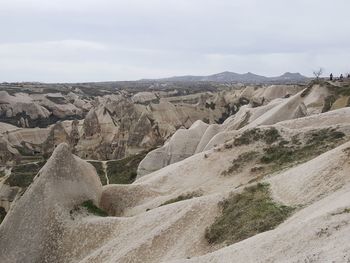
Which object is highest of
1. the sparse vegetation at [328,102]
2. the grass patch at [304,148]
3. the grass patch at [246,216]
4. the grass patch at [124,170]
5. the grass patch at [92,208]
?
the sparse vegetation at [328,102]

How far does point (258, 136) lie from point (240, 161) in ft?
9.00

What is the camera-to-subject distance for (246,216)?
20.3 metres

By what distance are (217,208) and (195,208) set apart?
1.06 metres

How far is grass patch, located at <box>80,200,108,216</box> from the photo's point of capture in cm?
2880

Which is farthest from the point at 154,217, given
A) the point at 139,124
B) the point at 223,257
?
the point at 139,124

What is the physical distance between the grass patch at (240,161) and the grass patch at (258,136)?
142 centimetres

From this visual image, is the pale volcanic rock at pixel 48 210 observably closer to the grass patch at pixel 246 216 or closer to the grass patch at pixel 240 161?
the grass patch at pixel 240 161

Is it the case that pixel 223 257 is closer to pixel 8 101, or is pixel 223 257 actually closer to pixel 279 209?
pixel 279 209

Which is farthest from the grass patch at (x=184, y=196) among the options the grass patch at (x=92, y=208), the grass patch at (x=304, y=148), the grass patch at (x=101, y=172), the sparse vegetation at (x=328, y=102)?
the sparse vegetation at (x=328, y=102)

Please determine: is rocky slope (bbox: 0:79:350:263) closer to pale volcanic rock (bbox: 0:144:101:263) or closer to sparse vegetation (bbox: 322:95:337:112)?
pale volcanic rock (bbox: 0:144:101:263)

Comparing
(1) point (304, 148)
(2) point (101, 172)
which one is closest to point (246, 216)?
(1) point (304, 148)

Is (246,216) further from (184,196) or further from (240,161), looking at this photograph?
(240,161)

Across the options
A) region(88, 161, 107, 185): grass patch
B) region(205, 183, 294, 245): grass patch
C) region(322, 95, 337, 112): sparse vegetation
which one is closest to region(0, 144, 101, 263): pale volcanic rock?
region(205, 183, 294, 245): grass patch

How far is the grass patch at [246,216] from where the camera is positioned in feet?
61.8
